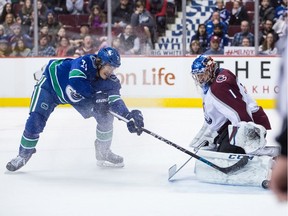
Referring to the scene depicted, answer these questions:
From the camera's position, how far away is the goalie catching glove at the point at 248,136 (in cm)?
399

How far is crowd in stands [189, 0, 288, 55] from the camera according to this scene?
8812 mm

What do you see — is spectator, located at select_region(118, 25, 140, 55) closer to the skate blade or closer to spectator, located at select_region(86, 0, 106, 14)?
spectator, located at select_region(86, 0, 106, 14)

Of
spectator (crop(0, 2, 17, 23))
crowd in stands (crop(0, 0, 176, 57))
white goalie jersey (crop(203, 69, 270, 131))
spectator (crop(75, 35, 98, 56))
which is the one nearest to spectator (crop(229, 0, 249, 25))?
crowd in stands (crop(0, 0, 176, 57))

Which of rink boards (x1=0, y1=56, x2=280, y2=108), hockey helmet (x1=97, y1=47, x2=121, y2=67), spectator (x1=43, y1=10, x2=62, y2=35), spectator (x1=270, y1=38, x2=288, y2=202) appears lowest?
rink boards (x1=0, y1=56, x2=280, y2=108)

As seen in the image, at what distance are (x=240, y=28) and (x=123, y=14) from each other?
1445mm

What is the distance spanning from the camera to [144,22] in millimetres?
9281

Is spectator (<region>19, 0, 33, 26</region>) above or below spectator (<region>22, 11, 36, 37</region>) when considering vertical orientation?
above

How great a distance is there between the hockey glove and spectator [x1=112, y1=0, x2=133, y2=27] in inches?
193

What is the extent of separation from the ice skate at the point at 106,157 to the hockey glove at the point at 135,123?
593mm

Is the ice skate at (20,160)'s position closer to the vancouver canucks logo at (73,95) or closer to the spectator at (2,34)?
the vancouver canucks logo at (73,95)

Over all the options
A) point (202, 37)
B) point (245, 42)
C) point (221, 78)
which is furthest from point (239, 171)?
point (202, 37)

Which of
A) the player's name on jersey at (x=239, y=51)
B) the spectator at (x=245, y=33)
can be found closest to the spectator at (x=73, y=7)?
the player's name on jersey at (x=239, y=51)

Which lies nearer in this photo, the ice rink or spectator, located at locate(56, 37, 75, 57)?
the ice rink

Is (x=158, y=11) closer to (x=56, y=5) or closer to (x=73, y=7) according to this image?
(x=73, y=7)
